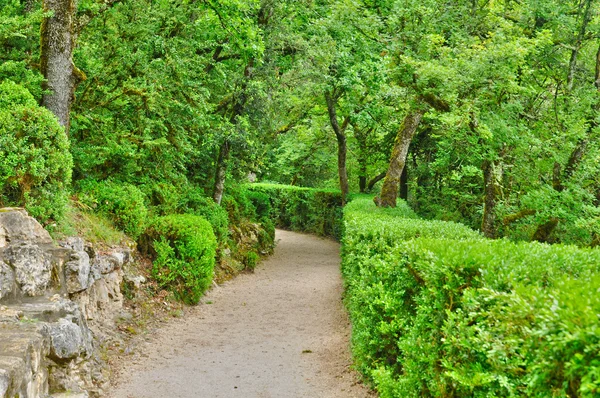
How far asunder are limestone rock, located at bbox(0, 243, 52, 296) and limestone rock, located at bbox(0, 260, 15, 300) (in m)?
0.06

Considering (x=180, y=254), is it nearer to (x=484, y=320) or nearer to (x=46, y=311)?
(x=46, y=311)

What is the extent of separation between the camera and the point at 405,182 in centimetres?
2027

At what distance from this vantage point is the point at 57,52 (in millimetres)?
7488

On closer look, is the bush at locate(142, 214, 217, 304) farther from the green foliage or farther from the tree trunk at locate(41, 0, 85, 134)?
the tree trunk at locate(41, 0, 85, 134)

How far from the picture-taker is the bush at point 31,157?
5945 mm

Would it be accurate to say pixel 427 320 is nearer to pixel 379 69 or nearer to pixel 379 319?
pixel 379 319

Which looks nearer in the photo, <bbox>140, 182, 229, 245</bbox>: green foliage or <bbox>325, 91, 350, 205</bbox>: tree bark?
<bbox>140, 182, 229, 245</bbox>: green foliage

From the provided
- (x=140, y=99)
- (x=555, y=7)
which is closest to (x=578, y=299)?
(x=140, y=99)

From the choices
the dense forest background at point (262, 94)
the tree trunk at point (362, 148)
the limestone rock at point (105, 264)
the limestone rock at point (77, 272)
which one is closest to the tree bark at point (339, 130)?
the dense forest background at point (262, 94)

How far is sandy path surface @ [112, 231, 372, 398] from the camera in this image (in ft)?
20.2

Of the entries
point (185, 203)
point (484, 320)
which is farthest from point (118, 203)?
point (484, 320)

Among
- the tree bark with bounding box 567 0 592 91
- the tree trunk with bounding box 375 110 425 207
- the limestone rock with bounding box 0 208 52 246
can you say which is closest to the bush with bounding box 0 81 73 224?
the limestone rock with bounding box 0 208 52 246

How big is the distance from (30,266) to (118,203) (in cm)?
318

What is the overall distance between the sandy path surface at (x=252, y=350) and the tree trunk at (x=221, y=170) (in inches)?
98.6
